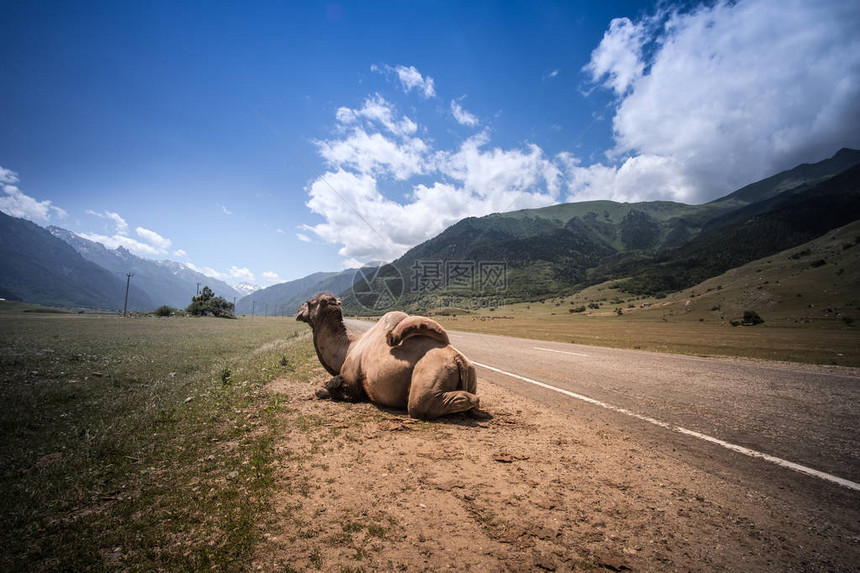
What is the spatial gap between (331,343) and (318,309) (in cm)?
81

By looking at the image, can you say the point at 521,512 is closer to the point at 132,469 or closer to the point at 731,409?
the point at 132,469

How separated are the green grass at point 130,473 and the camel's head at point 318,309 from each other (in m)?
1.79

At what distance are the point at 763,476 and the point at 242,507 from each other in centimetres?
511

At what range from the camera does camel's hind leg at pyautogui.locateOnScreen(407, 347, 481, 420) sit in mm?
4977

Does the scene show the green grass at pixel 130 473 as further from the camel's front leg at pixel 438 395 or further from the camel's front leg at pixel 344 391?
the camel's front leg at pixel 438 395

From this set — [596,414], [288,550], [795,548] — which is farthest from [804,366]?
[288,550]

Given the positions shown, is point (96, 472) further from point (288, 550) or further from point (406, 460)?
point (406, 460)

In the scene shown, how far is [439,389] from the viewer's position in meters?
4.98

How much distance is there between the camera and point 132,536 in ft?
7.53

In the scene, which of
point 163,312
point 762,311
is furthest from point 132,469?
point 163,312

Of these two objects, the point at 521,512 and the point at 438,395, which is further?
the point at 438,395

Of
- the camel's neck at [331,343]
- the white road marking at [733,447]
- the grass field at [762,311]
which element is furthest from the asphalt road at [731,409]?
the grass field at [762,311]

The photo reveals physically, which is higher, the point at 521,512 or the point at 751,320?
the point at 751,320

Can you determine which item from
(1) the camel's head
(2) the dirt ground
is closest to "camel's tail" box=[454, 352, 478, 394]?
(2) the dirt ground
